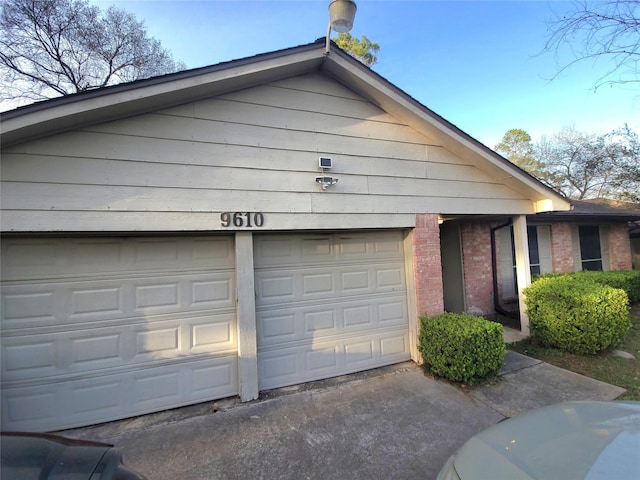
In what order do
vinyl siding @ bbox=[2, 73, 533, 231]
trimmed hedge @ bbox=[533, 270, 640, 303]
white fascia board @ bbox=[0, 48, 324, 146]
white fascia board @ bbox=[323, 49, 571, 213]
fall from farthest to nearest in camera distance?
trimmed hedge @ bbox=[533, 270, 640, 303], white fascia board @ bbox=[323, 49, 571, 213], vinyl siding @ bbox=[2, 73, 533, 231], white fascia board @ bbox=[0, 48, 324, 146]

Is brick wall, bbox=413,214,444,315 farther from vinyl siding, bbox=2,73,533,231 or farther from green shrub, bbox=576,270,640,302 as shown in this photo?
green shrub, bbox=576,270,640,302

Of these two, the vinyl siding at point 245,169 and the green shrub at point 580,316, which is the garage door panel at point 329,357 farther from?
the green shrub at point 580,316

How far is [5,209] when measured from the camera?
3.05m

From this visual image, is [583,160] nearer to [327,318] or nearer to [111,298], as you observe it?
[327,318]

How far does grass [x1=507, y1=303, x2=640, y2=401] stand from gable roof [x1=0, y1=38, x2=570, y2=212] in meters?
2.78

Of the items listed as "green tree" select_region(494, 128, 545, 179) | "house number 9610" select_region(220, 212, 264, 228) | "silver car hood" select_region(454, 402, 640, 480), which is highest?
"green tree" select_region(494, 128, 545, 179)

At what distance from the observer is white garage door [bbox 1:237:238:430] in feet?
10.9

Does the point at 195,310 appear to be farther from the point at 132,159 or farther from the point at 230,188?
the point at 132,159

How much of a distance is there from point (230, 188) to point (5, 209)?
233 centimetres

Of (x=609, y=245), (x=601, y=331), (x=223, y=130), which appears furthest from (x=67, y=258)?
(x=609, y=245)

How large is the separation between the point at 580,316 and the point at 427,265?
110 inches

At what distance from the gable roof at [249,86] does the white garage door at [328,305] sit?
2066 mm

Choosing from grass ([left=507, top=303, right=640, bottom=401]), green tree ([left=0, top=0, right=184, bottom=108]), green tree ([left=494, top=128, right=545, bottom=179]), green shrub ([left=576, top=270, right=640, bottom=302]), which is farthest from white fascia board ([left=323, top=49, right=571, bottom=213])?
green tree ([left=494, top=128, right=545, bottom=179])

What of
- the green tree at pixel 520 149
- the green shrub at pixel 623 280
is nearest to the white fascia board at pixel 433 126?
the green shrub at pixel 623 280
